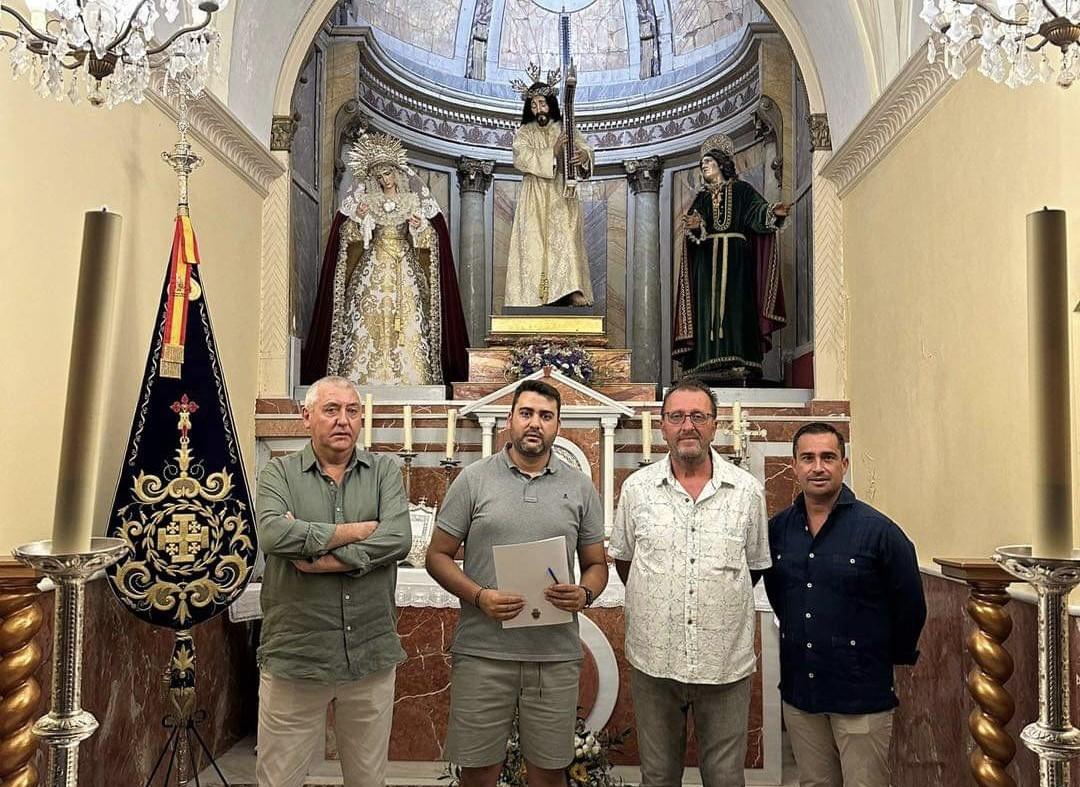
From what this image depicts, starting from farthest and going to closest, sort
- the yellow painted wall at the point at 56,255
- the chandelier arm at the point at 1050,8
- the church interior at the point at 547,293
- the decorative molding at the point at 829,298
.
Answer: the decorative molding at the point at 829,298 < the yellow painted wall at the point at 56,255 < the church interior at the point at 547,293 < the chandelier arm at the point at 1050,8

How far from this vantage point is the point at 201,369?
4207 mm

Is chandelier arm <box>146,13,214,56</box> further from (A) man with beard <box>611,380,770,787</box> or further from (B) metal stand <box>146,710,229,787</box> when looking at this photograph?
(B) metal stand <box>146,710,229,787</box>

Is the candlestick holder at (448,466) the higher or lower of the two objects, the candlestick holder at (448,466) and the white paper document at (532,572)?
the higher

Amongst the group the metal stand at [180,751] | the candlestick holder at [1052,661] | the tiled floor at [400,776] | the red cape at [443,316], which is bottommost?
the tiled floor at [400,776]

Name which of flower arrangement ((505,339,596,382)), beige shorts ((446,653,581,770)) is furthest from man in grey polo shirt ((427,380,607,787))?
flower arrangement ((505,339,596,382))

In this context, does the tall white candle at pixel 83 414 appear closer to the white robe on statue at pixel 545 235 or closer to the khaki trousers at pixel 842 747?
the khaki trousers at pixel 842 747

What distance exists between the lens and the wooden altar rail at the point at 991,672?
118 inches

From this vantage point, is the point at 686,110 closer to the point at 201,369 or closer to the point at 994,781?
the point at 201,369

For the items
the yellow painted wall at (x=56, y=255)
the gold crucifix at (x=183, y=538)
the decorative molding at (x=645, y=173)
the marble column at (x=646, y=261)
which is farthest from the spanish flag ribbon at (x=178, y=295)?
the decorative molding at (x=645, y=173)

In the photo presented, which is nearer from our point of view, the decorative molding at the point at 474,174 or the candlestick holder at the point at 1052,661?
the candlestick holder at the point at 1052,661

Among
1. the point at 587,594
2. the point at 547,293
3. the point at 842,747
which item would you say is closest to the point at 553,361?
the point at 547,293

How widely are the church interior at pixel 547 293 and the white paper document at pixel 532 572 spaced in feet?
3.95

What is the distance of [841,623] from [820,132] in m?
4.19

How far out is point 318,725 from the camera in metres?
3.14
